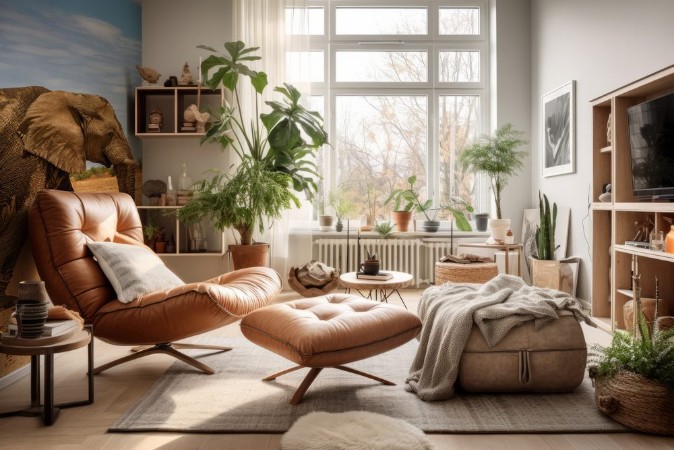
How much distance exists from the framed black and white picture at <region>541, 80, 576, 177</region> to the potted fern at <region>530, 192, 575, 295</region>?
0.47 m

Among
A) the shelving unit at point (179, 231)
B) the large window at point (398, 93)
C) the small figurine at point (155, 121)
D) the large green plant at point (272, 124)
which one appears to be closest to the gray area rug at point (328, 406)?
the large green plant at point (272, 124)

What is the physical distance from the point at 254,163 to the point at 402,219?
1.55 meters

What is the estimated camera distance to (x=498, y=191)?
200 inches

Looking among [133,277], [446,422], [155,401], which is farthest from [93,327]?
[446,422]

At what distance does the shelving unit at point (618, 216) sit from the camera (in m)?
3.33

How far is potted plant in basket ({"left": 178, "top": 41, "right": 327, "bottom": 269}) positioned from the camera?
4469 mm

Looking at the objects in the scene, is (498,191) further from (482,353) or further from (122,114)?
(122,114)

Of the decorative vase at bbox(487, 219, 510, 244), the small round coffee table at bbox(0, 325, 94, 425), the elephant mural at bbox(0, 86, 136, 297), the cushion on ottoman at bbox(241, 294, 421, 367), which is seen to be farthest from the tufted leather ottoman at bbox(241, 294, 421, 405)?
the decorative vase at bbox(487, 219, 510, 244)

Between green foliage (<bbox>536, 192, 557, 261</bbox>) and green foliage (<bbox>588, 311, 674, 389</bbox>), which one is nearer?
green foliage (<bbox>588, 311, 674, 389</bbox>)

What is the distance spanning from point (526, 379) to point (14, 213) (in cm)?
258

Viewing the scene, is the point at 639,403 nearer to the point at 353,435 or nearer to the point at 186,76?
the point at 353,435

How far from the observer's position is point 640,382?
206 centimetres

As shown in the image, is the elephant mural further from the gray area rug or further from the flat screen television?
the flat screen television

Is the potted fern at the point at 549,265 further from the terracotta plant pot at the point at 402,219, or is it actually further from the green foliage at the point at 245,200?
the green foliage at the point at 245,200
